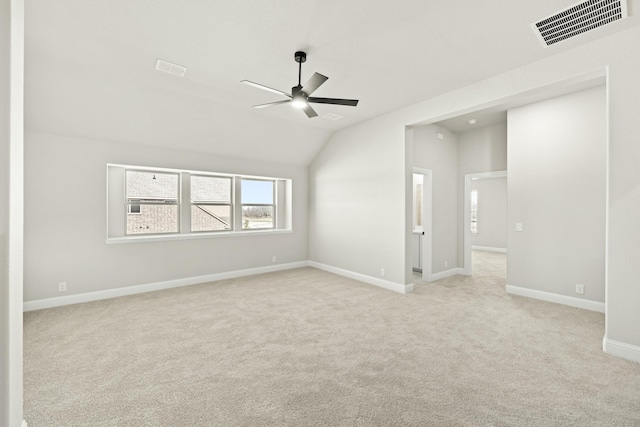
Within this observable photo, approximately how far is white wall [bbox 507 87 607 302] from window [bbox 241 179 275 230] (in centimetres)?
479

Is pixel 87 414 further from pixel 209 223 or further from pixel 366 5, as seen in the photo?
pixel 209 223

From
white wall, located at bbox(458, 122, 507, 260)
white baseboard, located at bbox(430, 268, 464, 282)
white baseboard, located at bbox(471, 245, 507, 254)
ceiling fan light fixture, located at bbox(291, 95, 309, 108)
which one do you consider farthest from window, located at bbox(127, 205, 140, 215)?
white baseboard, located at bbox(471, 245, 507, 254)

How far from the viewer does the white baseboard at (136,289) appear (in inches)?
155

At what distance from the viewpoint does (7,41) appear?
1433mm

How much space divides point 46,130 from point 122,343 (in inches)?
127

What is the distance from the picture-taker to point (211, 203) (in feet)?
18.7

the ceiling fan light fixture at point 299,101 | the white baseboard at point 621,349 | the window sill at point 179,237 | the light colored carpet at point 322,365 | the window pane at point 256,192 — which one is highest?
the ceiling fan light fixture at point 299,101

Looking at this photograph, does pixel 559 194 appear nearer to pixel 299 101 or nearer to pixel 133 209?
pixel 299 101

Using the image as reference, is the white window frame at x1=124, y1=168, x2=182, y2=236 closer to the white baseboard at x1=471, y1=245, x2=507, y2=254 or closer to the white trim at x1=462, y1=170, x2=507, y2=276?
the white trim at x1=462, y1=170, x2=507, y2=276

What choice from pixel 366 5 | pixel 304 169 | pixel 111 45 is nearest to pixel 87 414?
pixel 111 45

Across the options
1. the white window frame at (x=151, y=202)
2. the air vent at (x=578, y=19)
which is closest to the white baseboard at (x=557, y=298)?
the air vent at (x=578, y=19)

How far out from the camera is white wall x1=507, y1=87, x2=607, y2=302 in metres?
3.89

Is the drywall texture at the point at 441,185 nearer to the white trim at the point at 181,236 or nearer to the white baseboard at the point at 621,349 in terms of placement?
the white baseboard at the point at 621,349

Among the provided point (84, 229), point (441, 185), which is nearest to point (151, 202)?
point (84, 229)
